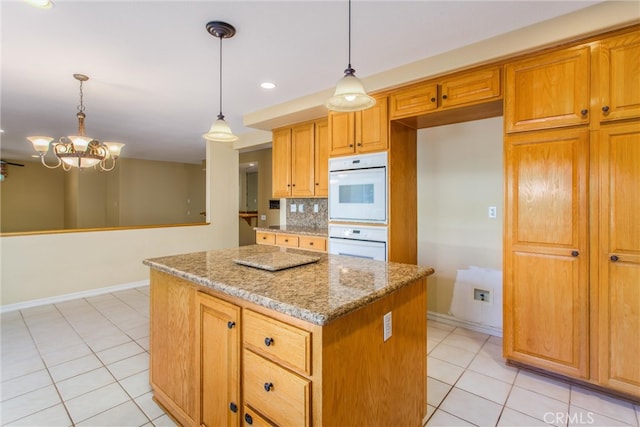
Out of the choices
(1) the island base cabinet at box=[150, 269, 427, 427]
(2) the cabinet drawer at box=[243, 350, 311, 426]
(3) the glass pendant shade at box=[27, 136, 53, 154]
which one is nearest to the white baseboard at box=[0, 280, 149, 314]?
(3) the glass pendant shade at box=[27, 136, 53, 154]

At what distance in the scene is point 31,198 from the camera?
800 centimetres

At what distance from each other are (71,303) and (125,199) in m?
4.33

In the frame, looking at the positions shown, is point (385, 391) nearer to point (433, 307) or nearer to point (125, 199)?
point (433, 307)

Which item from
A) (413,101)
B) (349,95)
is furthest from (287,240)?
(349,95)

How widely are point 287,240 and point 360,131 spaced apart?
1576 millimetres

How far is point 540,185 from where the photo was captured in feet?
6.73

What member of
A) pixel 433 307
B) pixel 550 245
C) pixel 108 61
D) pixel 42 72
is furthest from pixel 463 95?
pixel 42 72

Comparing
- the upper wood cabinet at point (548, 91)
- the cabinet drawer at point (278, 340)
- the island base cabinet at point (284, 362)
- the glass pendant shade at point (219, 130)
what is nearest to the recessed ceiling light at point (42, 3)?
the glass pendant shade at point (219, 130)

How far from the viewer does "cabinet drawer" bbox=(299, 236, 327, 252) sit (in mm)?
3337

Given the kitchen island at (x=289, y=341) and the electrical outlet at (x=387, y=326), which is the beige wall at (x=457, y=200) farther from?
the electrical outlet at (x=387, y=326)

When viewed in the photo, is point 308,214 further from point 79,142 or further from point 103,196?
point 103,196

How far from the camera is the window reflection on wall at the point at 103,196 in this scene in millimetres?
7473

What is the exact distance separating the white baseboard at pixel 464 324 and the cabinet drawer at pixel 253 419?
95.0 inches

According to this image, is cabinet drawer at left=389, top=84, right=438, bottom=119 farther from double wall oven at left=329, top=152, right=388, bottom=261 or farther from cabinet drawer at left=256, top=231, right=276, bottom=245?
cabinet drawer at left=256, top=231, right=276, bottom=245
